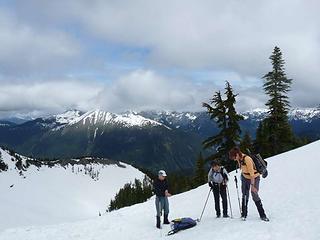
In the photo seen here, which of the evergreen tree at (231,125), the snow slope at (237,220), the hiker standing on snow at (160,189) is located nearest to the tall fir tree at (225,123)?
the evergreen tree at (231,125)

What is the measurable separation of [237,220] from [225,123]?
28.8 meters

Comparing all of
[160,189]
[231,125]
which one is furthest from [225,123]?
[160,189]

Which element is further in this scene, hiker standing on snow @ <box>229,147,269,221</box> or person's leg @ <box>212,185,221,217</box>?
person's leg @ <box>212,185,221,217</box>

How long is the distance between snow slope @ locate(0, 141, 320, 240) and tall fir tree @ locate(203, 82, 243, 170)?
12605mm

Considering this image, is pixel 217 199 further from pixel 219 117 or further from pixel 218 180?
pixel 219 117

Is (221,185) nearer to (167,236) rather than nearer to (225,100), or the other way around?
(167,236)

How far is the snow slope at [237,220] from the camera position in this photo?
576 inches

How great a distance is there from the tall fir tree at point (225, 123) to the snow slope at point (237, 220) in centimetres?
1261

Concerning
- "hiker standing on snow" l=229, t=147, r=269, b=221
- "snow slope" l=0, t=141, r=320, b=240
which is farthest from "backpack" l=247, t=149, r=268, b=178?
"snow slope" l=0, t=141, r=320, b=240

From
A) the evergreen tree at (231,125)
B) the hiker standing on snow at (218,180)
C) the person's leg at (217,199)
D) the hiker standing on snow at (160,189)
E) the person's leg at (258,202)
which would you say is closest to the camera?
the person's leg at (258,202)

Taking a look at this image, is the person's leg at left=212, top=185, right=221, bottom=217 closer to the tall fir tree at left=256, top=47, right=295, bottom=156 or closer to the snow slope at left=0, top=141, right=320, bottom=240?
the snow slope at left=0, top=141, right=320, bottom=240

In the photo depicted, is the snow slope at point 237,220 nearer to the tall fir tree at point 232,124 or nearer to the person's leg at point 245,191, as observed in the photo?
the person's leg at point 245,191

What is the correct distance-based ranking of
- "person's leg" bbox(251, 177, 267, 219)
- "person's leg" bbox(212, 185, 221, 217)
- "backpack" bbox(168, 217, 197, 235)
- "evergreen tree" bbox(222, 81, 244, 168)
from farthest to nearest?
"evergreen tree" bbox(222, 81, 244, 168)
"person's leg" bbox(212, 185, 221, 217)
"backpack" bbox(168, 217, 197, 235)
"person's leg" bbox(251, 177, 267, 219)

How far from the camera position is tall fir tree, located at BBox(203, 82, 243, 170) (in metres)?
44.3
